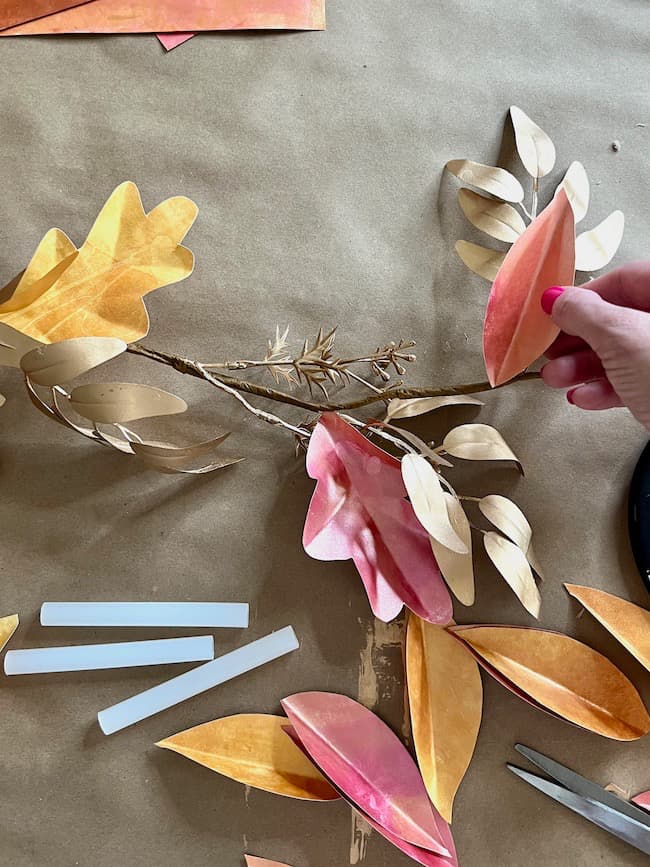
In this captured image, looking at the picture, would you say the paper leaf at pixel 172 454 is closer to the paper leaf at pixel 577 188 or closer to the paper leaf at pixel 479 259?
the paper leaf at pixel 479 259

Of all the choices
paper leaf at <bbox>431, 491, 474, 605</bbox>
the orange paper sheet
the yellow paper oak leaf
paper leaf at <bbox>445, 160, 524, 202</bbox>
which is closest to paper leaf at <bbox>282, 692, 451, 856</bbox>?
paper leaf at <bbox>431, 491, 474, 605</bbox>

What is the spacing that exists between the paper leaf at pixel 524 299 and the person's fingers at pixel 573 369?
0.05 m

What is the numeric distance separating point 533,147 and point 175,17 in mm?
353

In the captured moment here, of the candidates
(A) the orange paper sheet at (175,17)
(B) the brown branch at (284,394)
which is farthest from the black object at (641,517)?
(A) the orange paper sheet at (175,17)

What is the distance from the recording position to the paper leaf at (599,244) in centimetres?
66

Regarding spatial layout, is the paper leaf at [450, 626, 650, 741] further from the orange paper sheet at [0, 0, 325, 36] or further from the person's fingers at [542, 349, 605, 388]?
the orange paper sheet at [0, 0, 325, 36]

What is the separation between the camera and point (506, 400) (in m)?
0.68

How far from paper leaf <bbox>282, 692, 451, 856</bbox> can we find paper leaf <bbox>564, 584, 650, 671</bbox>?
212 mm

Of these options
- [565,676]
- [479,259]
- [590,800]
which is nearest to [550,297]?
[479,259]

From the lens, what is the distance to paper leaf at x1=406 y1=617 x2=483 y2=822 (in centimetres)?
63

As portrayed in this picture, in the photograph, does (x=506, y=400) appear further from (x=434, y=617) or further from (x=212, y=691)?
(x=212, y=691)

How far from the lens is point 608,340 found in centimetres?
52

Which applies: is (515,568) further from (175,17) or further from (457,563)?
(175,17)

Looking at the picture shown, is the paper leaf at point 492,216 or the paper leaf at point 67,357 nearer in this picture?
the paper leaf at point 67,357
